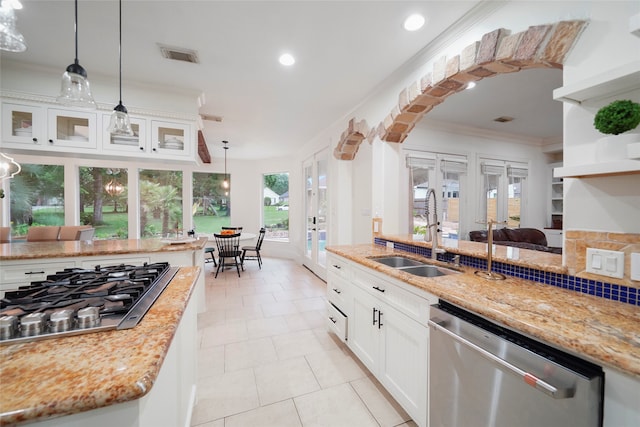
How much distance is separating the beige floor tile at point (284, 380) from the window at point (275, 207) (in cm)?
497

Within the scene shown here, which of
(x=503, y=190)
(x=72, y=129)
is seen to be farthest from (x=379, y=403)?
(x=503, y=190)

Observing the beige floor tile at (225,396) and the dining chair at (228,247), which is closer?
the beige floor tile at (225,396)

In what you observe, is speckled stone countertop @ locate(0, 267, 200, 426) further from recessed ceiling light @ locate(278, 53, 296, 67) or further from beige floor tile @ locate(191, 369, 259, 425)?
recessed ceiling light @ locate(278, 53, 296, 67)

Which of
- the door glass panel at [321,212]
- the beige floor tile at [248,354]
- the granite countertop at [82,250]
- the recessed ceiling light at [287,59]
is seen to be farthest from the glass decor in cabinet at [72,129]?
the door glass panel at [321,212]

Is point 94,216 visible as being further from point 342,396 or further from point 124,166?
point 342,396

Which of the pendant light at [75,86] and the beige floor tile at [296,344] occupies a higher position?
the pendant light at [75,86]

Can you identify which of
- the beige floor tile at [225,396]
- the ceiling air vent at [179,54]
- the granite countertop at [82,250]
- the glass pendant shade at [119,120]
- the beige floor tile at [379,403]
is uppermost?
the ceiling air vent at [179,54]

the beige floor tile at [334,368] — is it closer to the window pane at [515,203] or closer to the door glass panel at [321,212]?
the door glass panel at [321,212]

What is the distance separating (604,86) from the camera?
42.7 inches

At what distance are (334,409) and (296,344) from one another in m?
0.84

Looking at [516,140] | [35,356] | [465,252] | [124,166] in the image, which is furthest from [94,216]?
[516,140]

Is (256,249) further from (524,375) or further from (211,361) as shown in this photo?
(524,375)

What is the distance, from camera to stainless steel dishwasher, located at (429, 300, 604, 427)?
798 millimetres

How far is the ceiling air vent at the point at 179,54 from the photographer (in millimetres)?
2184
